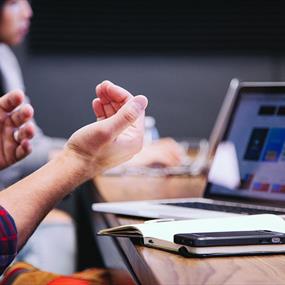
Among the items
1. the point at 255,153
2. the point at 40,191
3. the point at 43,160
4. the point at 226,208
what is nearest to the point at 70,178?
the point at 40,191

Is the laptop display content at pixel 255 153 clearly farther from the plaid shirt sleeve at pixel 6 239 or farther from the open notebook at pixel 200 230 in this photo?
the plaid shirt sleeve at pixel 6 239

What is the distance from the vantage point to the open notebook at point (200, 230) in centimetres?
104

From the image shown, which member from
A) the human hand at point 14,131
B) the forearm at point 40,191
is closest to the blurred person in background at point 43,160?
the human hand at point 14,131

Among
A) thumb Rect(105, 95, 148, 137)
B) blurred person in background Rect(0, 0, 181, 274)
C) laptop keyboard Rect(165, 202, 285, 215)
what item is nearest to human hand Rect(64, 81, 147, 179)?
thumb Rect(105, 95, 148, 137)

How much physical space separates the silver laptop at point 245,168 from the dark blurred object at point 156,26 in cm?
280

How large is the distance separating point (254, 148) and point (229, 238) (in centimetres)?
65

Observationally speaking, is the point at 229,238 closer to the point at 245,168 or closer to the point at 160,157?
the point at 245,168

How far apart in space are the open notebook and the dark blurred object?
3.44m

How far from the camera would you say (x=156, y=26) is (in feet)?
14.9

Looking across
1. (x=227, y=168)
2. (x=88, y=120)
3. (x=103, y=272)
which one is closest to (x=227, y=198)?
A: (x=227, y=168)

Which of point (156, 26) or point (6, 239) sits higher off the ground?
point (156, 26)

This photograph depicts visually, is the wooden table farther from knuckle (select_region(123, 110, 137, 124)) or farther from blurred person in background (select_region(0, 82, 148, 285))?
knuckle (select_region(123, 110, 137, 124))

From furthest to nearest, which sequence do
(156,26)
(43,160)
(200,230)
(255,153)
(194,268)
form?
1. (156,26)
2. (43,160)
3. (255,153)
4. (200,230)
5. (194,268)

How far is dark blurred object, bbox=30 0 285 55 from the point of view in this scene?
177 inches
